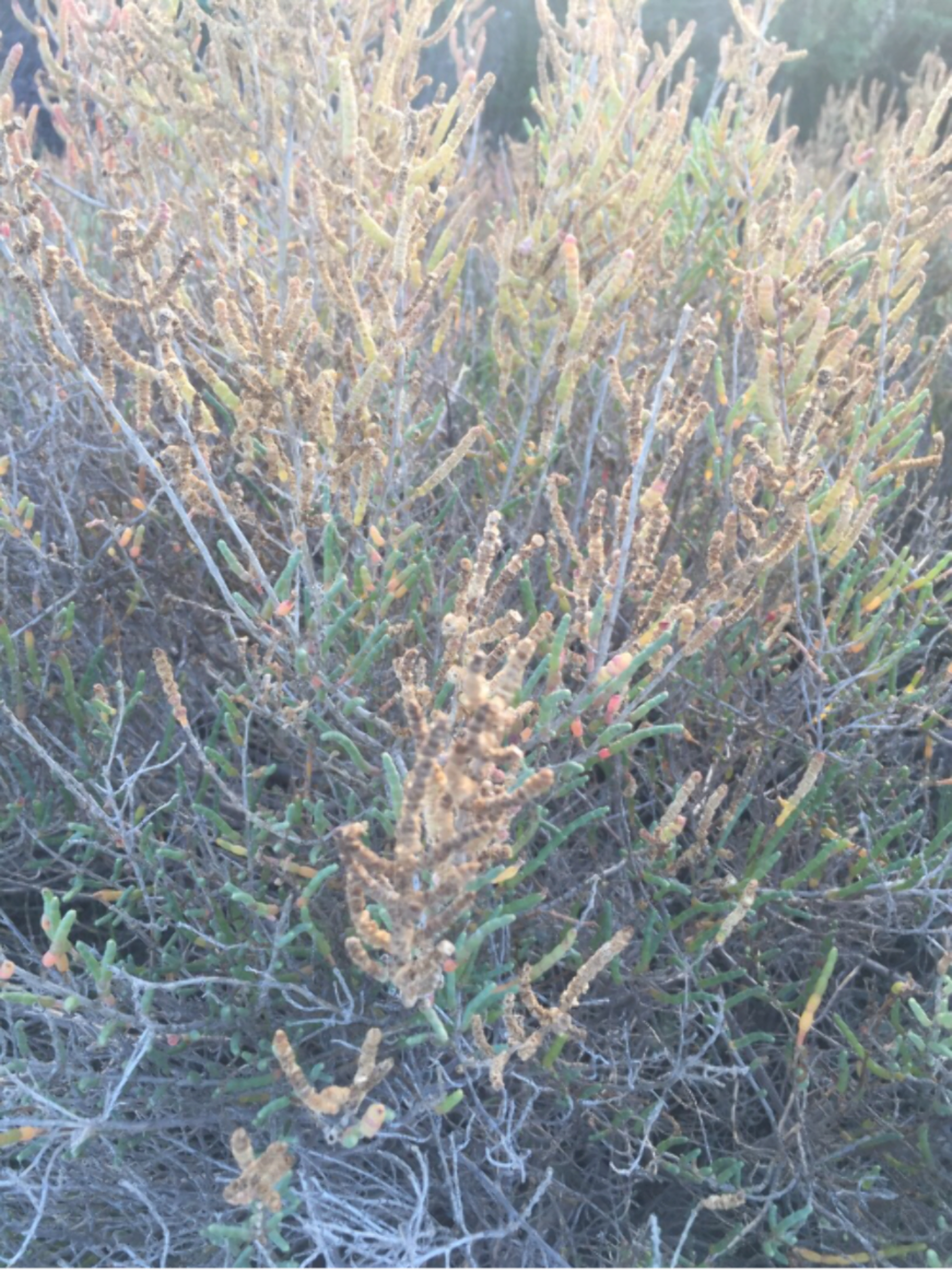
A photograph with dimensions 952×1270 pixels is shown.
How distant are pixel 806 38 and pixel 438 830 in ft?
31.5

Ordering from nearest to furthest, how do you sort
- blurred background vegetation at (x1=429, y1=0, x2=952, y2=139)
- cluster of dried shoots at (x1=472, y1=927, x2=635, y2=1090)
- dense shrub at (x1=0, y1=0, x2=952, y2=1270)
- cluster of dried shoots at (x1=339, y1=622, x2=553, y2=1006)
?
cluster of dried shoots at (x1=339, y1=622, x2=553, y2=1006) < cluster of dried shoots at (x1=472, y1=927, x2=635, y2=1090) < dense shrub at (x1=0, y1=0, x2=952, y2=1270) < blurred background vegetation at (x1=429, y1=0, x2=952, y2=139)

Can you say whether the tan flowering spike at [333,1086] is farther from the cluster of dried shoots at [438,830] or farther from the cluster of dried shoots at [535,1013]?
the cluster of dried shoots at [535,1013]

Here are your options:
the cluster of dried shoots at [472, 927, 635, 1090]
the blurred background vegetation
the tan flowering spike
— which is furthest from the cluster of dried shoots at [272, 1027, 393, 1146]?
the blurred background vegetation

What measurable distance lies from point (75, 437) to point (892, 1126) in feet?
6.76

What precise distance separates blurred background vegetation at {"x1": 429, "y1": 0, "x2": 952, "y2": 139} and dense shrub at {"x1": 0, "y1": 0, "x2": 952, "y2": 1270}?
6868mm

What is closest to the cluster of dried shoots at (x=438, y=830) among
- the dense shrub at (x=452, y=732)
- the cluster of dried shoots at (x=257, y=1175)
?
the dense shrub at (x=452, y=732)

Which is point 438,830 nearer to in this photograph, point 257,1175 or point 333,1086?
point 333,1086

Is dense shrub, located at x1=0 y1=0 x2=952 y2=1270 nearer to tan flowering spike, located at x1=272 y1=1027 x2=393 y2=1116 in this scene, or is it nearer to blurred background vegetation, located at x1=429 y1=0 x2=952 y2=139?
tan flowering spike, located at x1=272 y1=1027 x2=393 y2=1116

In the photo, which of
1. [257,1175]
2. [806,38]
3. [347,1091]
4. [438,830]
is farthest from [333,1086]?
[806,38]

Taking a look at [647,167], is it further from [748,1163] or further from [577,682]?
[748,1163]

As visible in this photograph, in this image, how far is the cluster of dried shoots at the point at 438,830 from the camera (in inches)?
31.7

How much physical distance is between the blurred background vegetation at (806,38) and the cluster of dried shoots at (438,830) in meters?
8.22

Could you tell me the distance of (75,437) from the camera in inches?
84.0

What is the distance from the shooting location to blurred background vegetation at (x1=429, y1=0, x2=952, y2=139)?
7.93m
